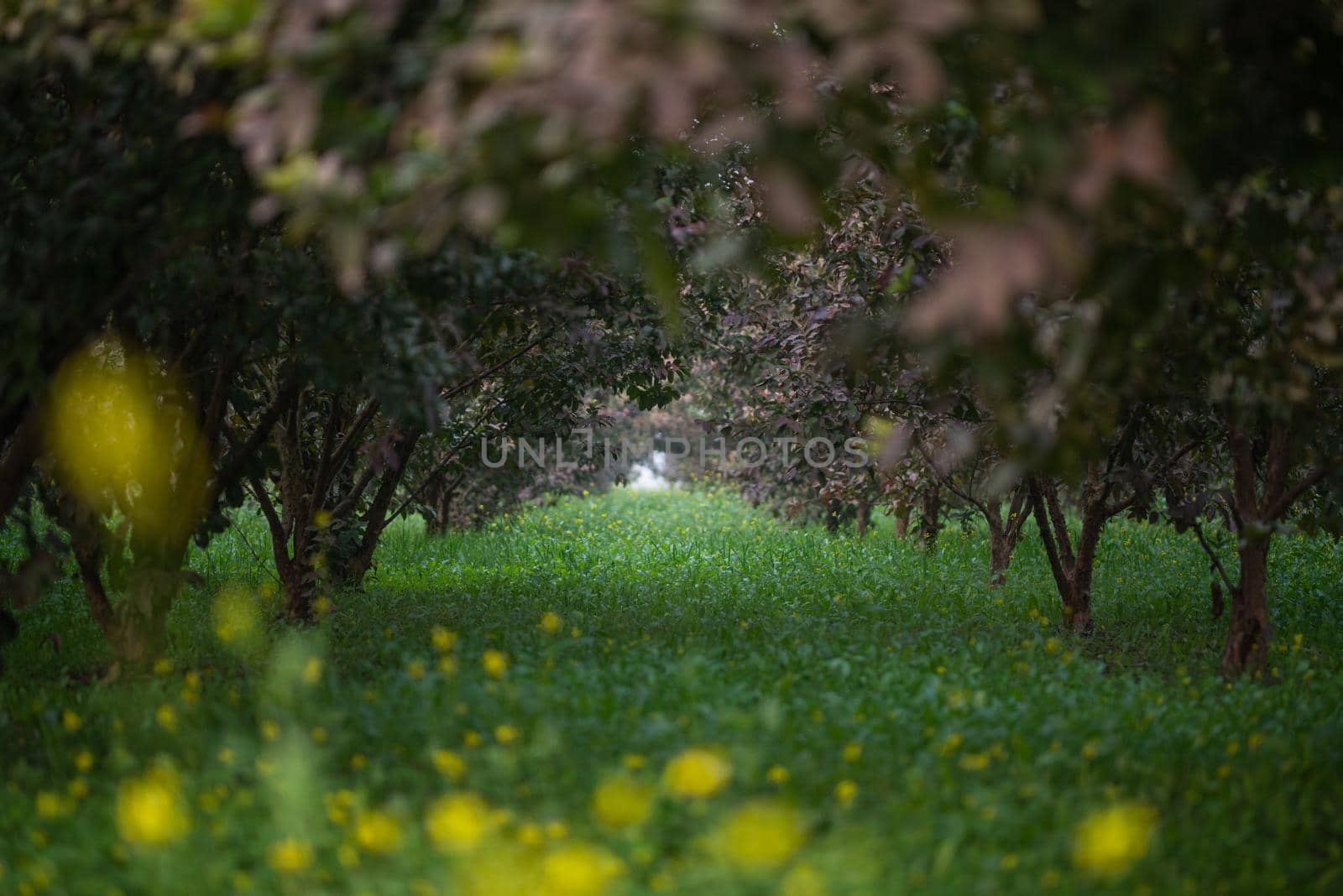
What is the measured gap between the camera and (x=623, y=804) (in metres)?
2.65

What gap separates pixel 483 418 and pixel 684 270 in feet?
7.28

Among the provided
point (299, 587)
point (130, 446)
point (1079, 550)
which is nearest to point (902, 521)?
point (1079, 550)

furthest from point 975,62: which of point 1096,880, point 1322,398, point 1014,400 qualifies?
point 1322,398

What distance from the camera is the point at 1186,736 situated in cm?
406

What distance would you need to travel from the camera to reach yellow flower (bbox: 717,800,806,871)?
2396 mm

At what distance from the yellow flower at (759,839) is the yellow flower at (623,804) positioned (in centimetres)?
21

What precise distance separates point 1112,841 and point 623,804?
3.71 feet

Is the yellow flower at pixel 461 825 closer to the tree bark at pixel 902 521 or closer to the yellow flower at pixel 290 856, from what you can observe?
the yellow flower at pixel 290 856

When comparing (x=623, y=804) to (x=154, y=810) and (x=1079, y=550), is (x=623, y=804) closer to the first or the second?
(x=154, y=810)

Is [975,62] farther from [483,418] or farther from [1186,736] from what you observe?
[483,418]

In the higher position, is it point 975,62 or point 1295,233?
point 975,62

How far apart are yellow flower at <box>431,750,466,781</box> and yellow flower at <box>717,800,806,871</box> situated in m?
0.78

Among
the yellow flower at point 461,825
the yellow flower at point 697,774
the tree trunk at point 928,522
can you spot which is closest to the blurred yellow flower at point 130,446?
the yellow flower at point 461,825

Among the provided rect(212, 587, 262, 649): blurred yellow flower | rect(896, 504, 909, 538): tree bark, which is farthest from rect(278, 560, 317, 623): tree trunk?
rect(896, 504, 909, 538): tree bark
